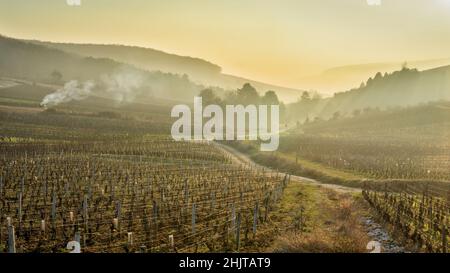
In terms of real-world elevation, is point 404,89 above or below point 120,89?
below

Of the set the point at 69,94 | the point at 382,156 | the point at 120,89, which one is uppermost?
the point at 120,89

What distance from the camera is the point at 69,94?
13200 centimetres

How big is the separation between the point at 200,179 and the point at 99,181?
797cm

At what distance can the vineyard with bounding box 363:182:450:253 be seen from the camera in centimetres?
1986

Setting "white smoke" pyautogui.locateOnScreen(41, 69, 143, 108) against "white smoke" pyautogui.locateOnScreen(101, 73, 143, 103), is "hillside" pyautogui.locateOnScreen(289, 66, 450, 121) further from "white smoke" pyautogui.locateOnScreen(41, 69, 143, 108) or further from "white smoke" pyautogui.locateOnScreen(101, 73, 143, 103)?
A: "white smoke" pyautogui.locateOnScreen(41, 69, 143, 108)

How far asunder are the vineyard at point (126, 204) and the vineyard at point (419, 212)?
6.76m

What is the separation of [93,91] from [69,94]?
2122cm

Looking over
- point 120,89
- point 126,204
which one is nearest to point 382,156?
point 126,204

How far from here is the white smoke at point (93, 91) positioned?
117869 millimetres

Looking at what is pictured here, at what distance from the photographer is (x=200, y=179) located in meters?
36.4

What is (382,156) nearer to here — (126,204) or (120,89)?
(126,204)

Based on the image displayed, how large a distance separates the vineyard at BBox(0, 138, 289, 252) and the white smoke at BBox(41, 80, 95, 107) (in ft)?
215
